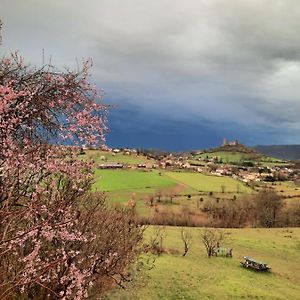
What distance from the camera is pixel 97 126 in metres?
11.4

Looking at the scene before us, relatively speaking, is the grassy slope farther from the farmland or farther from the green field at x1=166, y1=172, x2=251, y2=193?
the green field at x1=166, y1=172, x2=251, y2=193

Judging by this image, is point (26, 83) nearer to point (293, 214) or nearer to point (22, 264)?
point (22, 264)

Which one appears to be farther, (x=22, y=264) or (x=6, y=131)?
(x=22, y=264)

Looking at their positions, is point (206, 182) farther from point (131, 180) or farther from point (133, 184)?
point (133, 184)

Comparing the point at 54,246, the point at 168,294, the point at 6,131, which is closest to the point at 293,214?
the point at 168,294

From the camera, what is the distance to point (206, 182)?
408 ft

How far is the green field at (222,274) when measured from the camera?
3090cm

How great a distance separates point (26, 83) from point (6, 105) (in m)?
1.50

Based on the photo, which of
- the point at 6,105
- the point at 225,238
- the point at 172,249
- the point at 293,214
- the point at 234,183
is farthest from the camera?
the point at 234,183

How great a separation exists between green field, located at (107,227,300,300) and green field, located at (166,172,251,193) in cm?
4934

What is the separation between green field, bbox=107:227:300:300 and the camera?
3090 centimetres

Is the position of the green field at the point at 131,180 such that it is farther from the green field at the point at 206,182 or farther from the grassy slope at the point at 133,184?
the green field at the point at 206,182

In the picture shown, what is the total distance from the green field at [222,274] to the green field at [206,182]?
49345 mm

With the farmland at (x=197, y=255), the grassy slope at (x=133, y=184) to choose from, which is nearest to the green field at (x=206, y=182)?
the farmland at (x=197, y=255)
